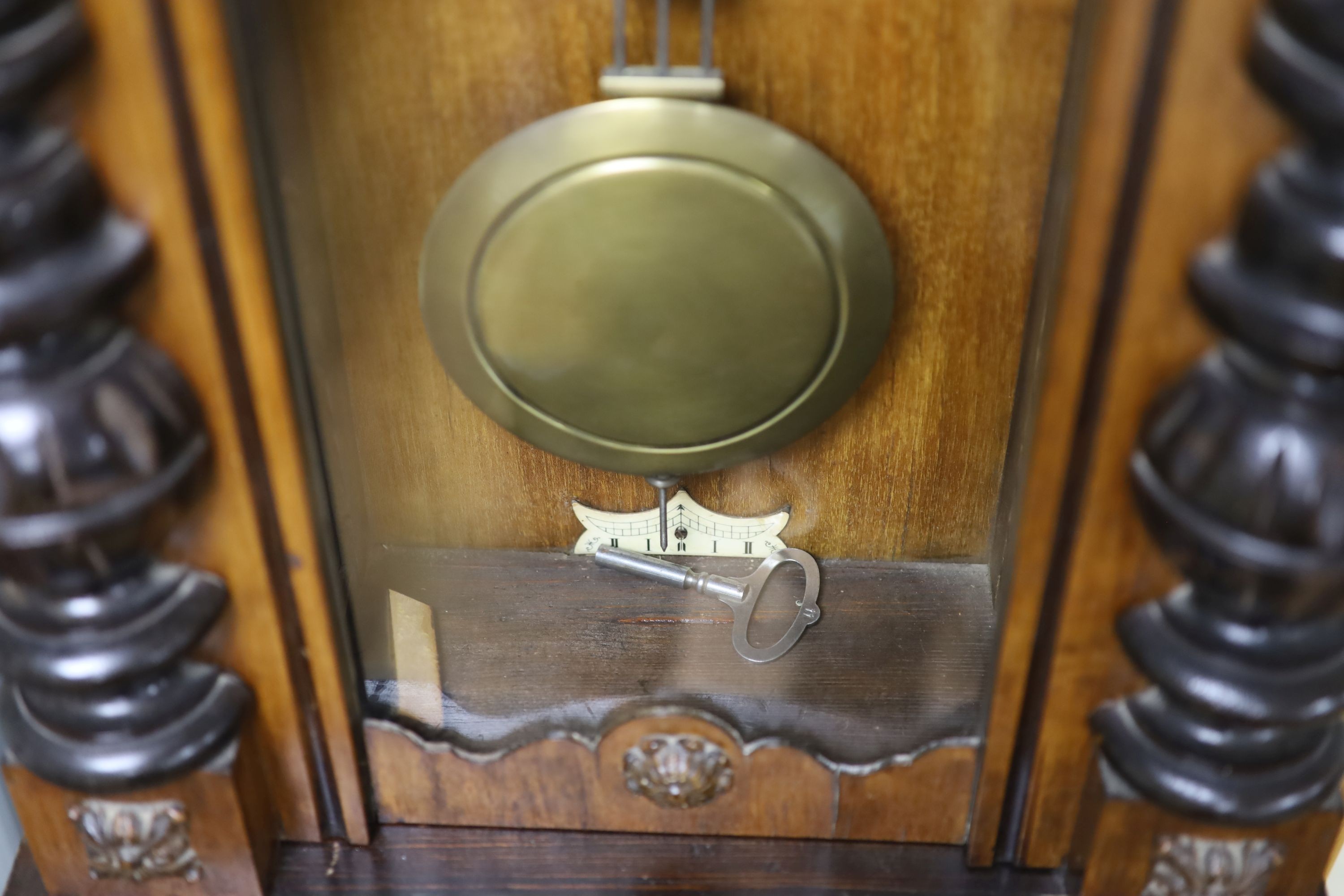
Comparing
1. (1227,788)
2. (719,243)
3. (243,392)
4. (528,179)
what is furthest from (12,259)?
(1227,788)

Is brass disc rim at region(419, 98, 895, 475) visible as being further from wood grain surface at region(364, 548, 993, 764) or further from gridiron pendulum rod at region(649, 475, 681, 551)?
wood grain surface at region(364, 548, 993, 764)

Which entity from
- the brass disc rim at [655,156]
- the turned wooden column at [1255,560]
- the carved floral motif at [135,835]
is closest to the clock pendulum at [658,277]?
the brass disc rim at [655,156]

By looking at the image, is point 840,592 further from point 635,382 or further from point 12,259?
point 12,259

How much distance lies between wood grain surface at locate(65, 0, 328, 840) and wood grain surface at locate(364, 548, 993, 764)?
0.27 feet

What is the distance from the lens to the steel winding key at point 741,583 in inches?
35.3

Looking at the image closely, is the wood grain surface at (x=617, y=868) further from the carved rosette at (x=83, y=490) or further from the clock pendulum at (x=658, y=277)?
the clock pendulum at (x=658, y=277)

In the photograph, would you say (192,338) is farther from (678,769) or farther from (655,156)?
(678,769)

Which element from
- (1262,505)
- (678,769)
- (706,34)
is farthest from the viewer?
(678,769)

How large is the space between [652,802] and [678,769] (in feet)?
0.14

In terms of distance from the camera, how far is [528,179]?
0.73 m

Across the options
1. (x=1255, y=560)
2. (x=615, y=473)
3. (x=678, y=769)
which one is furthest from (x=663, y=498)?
(x=1255, y=560)

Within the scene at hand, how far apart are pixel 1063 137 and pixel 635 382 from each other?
0.30 m

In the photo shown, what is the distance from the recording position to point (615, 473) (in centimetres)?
91

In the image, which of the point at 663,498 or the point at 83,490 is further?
the point at 663,498
